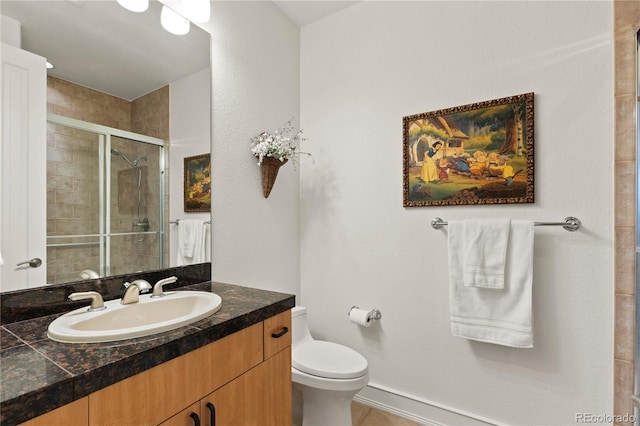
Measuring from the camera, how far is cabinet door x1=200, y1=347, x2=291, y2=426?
0.95 m

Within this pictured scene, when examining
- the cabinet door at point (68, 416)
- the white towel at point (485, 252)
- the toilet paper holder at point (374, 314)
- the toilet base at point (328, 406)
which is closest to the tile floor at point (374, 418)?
the toilet base at point (328, 406)

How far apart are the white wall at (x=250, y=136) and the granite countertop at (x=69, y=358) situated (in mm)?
739

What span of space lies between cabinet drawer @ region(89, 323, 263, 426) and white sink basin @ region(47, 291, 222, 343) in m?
0.11

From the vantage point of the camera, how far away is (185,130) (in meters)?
1.55

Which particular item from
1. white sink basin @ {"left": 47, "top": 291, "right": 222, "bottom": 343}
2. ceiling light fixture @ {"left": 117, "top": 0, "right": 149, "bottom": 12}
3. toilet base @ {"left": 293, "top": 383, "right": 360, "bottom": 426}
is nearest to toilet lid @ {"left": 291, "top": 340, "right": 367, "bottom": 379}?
toilet base @ {"left": 293, "top": 383, "right": 360, "bottom": 426}

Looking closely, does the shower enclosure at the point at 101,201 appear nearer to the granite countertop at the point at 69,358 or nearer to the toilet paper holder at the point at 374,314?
the granite countertop at the point at 69,358

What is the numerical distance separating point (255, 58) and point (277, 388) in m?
1.82

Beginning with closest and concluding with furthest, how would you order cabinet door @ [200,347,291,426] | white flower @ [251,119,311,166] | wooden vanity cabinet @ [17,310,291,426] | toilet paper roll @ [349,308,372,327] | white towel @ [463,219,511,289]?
wooden vanity cabinet @ [17,310,291,426] → cabinet door @ [200,347,291,426] → white towel @ [463,219,511,289] → white flower @ [251,119,311,166] → toilet paper roll @ [349,308,372,327]

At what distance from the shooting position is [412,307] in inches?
74.9

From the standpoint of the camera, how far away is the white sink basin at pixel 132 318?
0.83 meters

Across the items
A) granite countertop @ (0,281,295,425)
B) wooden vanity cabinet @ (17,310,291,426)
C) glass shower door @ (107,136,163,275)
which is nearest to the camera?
granite countertop @ (0,281,295,425)

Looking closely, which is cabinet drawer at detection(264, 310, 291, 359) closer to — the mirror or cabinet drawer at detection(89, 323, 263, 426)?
cabinet drawer at detection(89, 323, 263, 426)

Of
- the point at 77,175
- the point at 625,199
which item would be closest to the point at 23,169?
the point at 77,175

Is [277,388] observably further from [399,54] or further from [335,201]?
[399,54]
